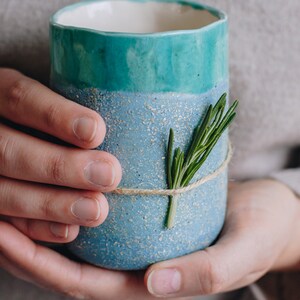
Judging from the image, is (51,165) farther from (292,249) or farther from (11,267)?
(292,249)

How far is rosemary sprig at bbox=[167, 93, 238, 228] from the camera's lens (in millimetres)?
424

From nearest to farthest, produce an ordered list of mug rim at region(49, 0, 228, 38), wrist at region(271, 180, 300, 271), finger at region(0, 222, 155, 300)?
mug rim at region(49, 0, 228, 38)
finger at region(0, 222, 155, 300)
wrist at region(271, 180, 300, 271)

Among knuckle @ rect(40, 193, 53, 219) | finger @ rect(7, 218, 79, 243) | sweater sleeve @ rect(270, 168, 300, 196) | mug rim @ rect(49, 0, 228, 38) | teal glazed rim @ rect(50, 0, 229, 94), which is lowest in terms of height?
sweater sleeve @ rect(270, 168, 300, 196)

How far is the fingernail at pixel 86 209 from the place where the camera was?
0.43m

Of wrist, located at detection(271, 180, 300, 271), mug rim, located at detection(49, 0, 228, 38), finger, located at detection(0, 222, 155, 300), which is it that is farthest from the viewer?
wrist, located at detection(271, 180, 300, 271)

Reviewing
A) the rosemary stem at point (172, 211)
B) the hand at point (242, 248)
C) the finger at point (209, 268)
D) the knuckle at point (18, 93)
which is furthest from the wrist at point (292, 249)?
the knuckle at point (18, 93)

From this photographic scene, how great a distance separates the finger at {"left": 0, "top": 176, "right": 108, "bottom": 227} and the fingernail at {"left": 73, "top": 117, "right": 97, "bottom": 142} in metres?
0.05

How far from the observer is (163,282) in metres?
0.46

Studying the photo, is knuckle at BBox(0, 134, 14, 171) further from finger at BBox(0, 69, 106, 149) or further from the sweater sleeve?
the sweater sleeve

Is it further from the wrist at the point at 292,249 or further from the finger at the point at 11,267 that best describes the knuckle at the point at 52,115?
the wrist at the point at 292,249

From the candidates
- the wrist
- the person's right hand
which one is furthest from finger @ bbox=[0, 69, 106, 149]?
the wrist

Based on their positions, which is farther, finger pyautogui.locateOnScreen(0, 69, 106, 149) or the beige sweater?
the beige sweater

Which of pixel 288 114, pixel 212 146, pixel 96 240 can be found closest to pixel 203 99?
pixel 212 146

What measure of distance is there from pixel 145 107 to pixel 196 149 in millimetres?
53
